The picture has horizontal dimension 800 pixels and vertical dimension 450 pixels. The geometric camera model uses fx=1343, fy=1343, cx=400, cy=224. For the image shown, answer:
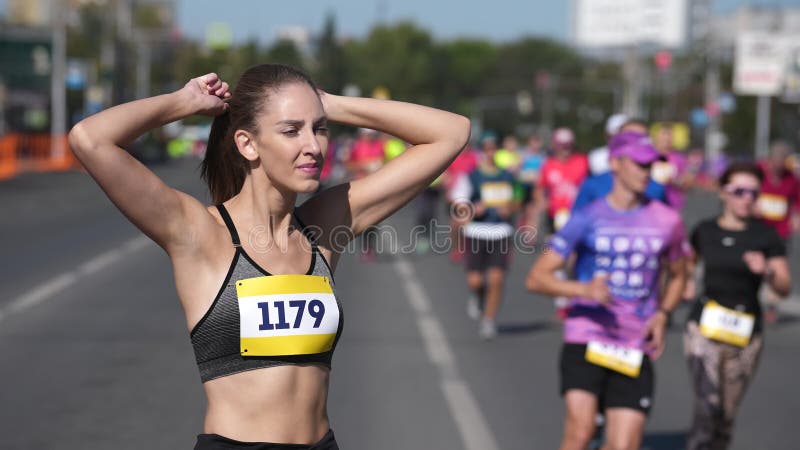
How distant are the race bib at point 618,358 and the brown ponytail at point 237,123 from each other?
2.95 meters

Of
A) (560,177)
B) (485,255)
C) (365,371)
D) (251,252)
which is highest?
(251,252)

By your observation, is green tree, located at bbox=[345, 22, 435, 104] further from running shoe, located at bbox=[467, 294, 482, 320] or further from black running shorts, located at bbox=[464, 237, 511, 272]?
black running shorts, located at bbox=[464, 237, 511, 272]

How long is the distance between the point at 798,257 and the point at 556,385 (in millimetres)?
15193

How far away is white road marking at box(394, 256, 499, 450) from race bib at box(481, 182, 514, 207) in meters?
1.34

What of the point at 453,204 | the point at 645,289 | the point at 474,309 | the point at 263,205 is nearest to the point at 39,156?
the point at 453,204

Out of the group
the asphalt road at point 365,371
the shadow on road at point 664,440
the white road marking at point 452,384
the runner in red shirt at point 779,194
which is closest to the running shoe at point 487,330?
the asphalt road at point 365,371

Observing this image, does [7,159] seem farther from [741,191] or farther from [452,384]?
[741,191]

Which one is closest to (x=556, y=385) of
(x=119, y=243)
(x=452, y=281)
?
(x=452, y=281)

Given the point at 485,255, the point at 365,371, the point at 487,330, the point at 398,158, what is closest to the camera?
the point at 398,158

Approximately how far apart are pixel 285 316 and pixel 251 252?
201 mm

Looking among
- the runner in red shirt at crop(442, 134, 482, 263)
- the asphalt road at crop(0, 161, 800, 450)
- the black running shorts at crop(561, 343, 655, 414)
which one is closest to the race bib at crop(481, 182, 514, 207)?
the runner in red shirt at crop(442, 134, 482, 263)

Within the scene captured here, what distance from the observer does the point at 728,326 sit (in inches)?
284

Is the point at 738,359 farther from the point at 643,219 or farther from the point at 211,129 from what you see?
the point at 211,129

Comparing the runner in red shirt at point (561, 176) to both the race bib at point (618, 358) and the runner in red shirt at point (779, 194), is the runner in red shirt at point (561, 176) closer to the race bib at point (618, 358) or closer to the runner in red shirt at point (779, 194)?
the runner in red shirt at point (779, 194)
